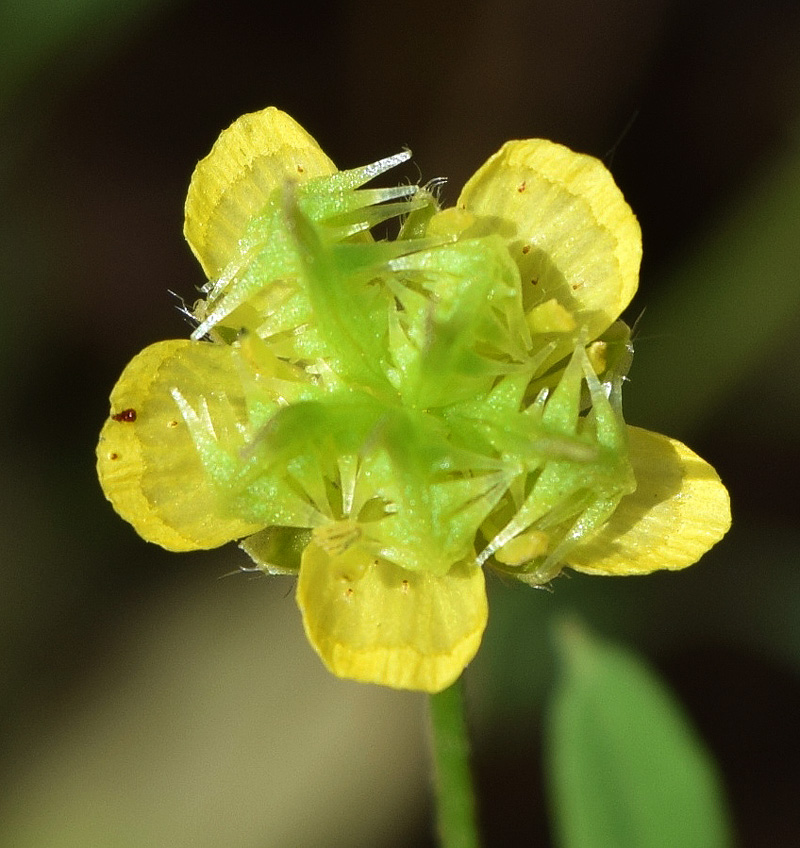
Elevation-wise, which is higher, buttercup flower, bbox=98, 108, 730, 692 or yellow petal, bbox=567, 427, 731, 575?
buttercup flower, bbox=98, 108, 730, 692

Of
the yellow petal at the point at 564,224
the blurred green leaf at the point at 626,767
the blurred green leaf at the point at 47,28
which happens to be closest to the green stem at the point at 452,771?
the blurred green leaf at the point at 626,767

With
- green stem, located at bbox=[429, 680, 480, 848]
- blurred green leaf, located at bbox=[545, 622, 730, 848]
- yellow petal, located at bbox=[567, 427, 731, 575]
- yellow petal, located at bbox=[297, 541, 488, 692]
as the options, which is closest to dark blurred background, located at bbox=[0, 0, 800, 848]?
blurred green leaf, located at bbox=[545, 622, 730, 848]

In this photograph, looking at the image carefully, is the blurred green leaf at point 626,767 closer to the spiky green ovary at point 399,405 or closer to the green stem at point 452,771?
the green stem at point 452,771

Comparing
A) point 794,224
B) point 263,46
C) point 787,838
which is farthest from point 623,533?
point 263,46

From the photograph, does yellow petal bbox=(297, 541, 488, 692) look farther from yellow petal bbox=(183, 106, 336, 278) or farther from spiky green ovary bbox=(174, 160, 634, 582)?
yellow petal bbox=(183, 106, 336, 278)

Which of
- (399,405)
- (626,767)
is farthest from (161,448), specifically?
(626,767)

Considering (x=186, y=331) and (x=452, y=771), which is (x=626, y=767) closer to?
(x=452, y=771)
